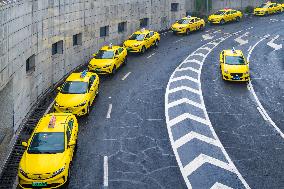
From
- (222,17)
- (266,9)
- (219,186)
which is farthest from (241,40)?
(219,186)

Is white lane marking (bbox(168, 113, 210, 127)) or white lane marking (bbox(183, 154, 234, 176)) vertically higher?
white lane marking (bbox(168, 113, 210, 127))

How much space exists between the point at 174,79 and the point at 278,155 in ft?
39.0

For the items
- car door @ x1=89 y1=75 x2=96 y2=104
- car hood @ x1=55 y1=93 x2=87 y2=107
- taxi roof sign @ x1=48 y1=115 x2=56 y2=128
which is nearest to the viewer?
taxi roof sign @ x1=48 y1=115 x2=56 y2=128

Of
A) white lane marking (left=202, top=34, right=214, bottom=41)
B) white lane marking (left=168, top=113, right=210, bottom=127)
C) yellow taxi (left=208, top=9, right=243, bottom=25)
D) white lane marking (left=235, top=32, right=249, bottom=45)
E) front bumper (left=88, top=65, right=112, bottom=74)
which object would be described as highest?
yellow taxi (left=208, top=9, right=243, bottom=25)

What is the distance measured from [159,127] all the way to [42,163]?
24.3 ft

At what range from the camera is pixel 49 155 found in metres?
16.7

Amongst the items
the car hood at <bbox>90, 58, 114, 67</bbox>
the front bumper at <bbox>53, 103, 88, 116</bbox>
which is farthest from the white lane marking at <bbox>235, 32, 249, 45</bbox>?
the front bumper at <bbox>53, 103, 88, 116</bbox>

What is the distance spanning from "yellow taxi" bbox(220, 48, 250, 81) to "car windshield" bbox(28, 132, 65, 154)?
586 inches

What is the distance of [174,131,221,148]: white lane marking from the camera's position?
1984 cm

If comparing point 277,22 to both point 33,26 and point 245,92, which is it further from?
point 33,26

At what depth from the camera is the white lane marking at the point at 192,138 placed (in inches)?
781

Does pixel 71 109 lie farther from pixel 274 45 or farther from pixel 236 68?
pixel 274 45

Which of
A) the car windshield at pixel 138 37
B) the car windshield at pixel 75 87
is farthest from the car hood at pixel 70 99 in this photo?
the car windshield at pixel 138 37

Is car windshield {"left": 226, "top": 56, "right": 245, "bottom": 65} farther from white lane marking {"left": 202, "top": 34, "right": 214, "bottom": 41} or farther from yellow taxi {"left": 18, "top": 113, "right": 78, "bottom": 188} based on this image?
yellow taxi {"left": 18, "top": 113, "right": 78, "bottom": 188}
